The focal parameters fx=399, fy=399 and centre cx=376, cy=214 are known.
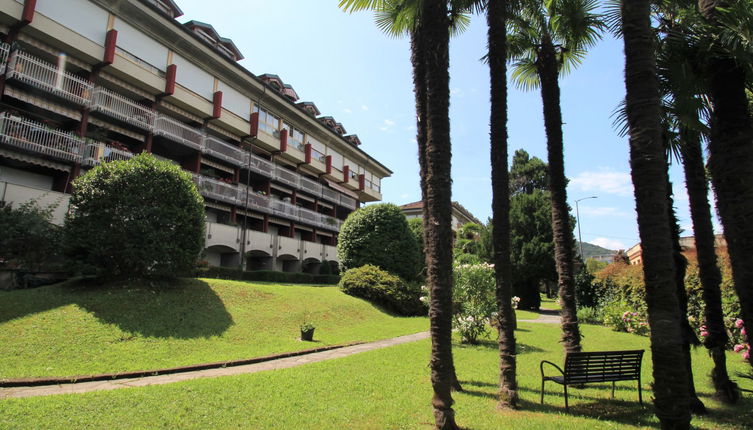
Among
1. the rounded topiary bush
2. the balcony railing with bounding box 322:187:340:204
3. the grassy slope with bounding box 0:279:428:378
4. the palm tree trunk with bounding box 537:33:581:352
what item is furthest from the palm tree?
the balcony railing with bounding box 322:187:340:204

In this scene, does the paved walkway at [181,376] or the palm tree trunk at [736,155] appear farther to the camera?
the paved walkway at [181,376]

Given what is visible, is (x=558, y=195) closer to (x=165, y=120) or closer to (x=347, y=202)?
(x=165, y=120)

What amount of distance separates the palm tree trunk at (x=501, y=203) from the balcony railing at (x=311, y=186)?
27.5m

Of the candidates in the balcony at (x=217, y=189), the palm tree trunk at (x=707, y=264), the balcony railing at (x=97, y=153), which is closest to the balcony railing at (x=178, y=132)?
the balcony at (x=217, y=189)

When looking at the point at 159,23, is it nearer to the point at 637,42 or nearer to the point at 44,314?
the point at 44,314

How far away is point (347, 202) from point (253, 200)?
1388 centimetres

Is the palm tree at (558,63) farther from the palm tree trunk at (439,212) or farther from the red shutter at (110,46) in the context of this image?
the red shutter at (110,46)

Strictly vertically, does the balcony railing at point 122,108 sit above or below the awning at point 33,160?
above

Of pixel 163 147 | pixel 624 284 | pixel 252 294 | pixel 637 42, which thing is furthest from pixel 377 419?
pixel 163 147

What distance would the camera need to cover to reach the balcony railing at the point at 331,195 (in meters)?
37.3

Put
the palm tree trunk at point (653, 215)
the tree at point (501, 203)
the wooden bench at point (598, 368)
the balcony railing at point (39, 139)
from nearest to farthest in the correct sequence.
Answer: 1. the palm tree trunk at point (653, 215)
2. the wooden bench at point (598, 368)
3. the tree at point (501, 203)
4. the balcony railing at point (39, 139)

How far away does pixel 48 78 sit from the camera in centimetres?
1712

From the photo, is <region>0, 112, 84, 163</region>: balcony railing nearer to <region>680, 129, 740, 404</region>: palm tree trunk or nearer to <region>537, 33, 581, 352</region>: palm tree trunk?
<region>537, 33, 581, 352</region>: palm tree trunk

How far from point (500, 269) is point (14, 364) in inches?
360
